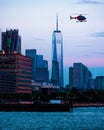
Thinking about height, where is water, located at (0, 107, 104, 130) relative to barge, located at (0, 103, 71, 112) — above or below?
below

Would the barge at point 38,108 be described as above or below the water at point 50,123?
above

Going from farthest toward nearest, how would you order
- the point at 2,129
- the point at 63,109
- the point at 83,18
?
1. the point at 63,109
2. the point at 83,18
3. the point at 2,129

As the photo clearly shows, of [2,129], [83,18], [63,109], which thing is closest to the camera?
[2,129]

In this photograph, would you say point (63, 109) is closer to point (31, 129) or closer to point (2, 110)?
point (2, 110)

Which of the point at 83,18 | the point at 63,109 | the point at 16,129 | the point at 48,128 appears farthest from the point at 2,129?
the point at 63,109

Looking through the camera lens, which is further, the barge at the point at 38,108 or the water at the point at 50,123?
the barge at the point at 38,108

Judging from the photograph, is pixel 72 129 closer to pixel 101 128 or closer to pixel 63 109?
pixel 101 128

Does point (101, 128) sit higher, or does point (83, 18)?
point (83, 18)

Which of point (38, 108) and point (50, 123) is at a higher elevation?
point (38, 108)

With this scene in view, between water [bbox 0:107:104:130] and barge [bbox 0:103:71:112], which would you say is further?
barge [bbox 0:103:71:112]

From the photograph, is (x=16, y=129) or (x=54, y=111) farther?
(x=54, y=111)

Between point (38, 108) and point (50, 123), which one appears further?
point (38, 108)
